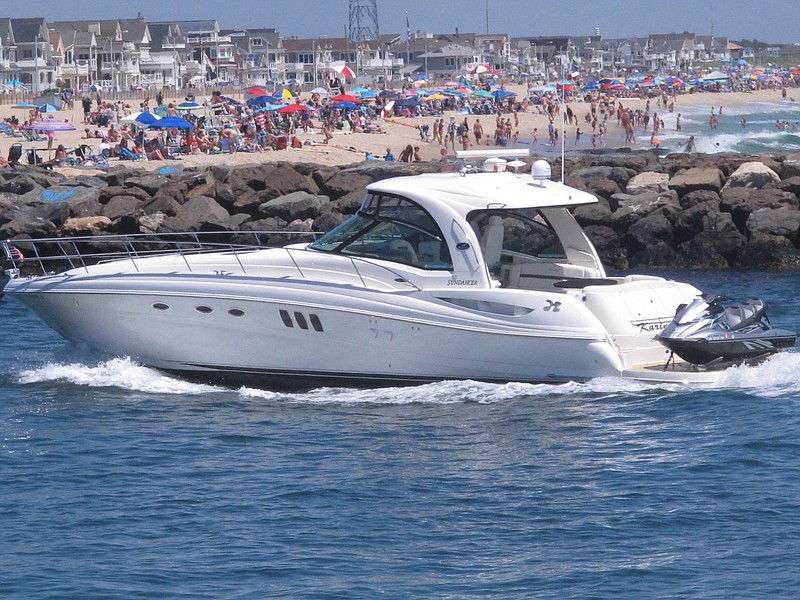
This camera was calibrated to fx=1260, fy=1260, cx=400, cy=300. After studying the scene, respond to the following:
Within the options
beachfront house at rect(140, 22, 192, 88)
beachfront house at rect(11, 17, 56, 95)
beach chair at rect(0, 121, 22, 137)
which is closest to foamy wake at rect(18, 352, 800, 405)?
beach chair at rect(0, 121, 22, 137)

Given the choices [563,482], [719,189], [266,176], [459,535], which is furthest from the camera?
[266,176]

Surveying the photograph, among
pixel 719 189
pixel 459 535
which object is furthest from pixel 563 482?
pixel 719 189

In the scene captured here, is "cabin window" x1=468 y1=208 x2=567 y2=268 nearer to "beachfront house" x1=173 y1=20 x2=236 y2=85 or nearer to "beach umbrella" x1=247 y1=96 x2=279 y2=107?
"beach umbrella" x1=247 y1=96 x2=279 y2=107

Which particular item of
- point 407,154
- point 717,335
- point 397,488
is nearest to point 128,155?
point 407,154

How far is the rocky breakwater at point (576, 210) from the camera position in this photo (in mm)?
24734

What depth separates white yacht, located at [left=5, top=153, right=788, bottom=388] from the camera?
43.2 ft

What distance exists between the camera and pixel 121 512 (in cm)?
1029

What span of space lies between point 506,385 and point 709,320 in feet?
7.26

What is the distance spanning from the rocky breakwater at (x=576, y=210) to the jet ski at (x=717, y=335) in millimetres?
11473

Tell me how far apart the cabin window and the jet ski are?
1.83m

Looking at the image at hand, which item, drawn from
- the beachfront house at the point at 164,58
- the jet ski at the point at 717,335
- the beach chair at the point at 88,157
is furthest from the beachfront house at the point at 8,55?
the jet ski at the point at 717,335

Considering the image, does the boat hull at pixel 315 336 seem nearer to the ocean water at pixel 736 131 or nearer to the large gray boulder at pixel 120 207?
the large gray boulder at pixel 120 207

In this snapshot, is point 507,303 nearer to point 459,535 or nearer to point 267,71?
point 459,535

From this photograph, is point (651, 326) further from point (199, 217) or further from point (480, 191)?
point (199, 217)
